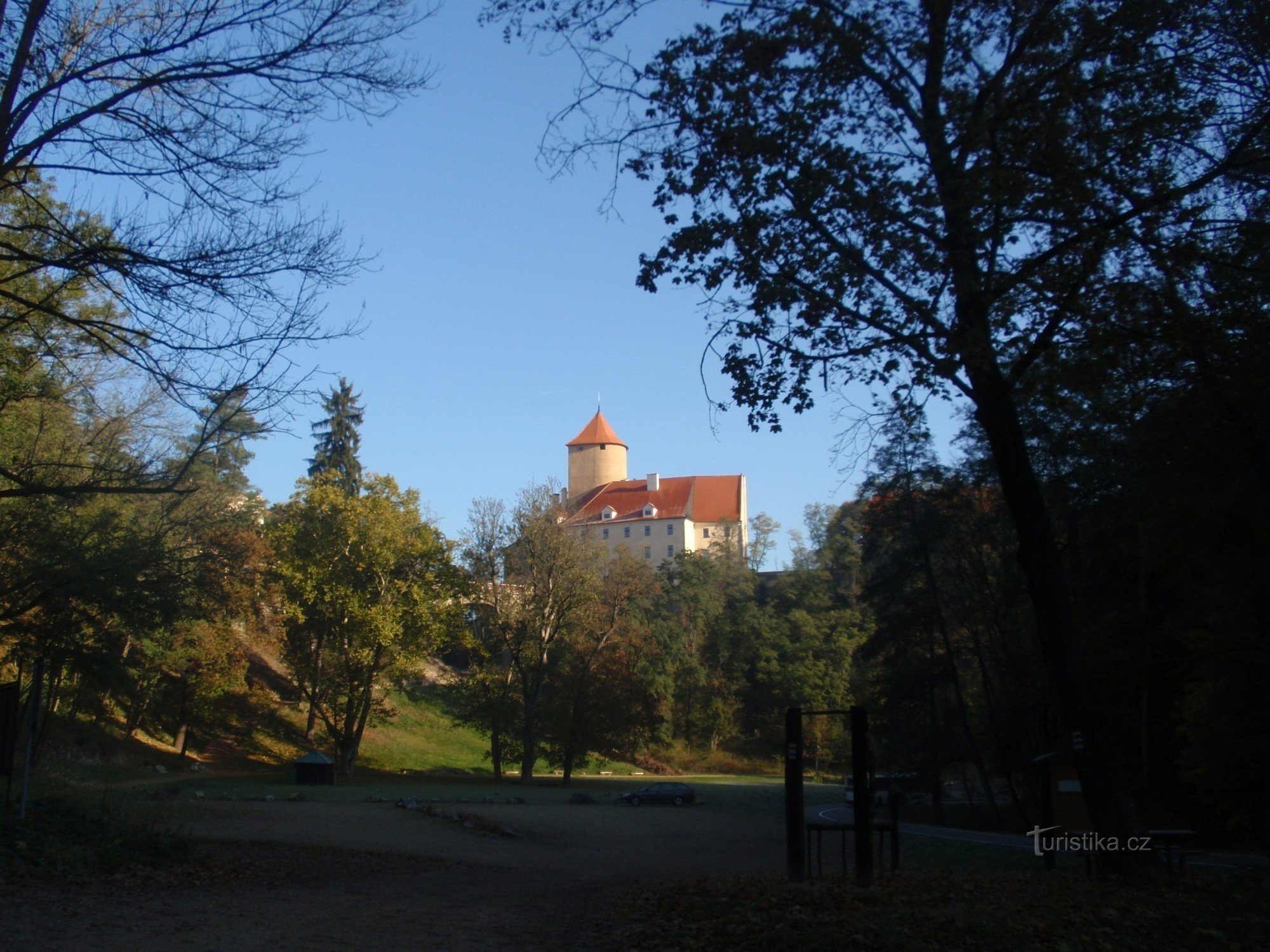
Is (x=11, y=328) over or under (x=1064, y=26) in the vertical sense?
under

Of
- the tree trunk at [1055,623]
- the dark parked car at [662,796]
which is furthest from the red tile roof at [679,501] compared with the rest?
the tree trunk at [1055,623]

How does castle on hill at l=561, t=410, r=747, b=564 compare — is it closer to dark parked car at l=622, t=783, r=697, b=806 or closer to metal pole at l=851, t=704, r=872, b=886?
dark parked car at l=622, t=783, r=697, b=806

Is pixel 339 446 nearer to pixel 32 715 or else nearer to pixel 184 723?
pixel 184 723

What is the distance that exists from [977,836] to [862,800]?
62.5ft

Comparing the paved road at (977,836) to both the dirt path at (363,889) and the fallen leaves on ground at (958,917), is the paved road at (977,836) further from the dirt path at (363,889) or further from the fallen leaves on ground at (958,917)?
the fallen leaves on ground at (958,917)

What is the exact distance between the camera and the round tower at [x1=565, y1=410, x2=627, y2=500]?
13075 cm

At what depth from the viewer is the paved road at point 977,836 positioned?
56.5 feet

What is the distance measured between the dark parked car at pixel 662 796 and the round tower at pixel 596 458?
93.6 m

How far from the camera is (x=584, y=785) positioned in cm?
4753

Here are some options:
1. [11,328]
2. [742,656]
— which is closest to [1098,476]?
[11,328]

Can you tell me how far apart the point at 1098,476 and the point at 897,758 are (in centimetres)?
1432

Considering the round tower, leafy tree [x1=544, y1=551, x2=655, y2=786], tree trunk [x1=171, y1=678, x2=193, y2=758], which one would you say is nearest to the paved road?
leafy tree [x1=544, y1=551, x2=655, y2=786]

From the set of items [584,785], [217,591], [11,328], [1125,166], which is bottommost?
[584,785]

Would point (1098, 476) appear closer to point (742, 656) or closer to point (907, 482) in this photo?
point (907, 482)
